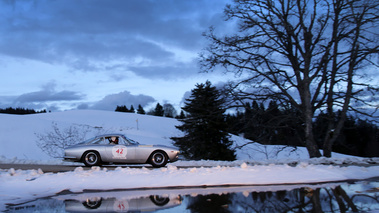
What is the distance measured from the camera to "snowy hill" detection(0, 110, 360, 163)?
101 ft

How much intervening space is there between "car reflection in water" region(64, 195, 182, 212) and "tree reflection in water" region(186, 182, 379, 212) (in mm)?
467

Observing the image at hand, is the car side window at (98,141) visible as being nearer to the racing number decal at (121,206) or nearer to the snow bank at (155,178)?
the snow bank at (155,178)

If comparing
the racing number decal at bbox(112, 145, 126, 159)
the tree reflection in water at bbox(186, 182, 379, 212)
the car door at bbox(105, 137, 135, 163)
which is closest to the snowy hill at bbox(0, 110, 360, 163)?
the car door at bbox(105, 137, 135, 163)

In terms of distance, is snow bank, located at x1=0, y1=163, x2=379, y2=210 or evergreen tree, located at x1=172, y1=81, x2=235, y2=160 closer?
snow bank, located at x1=0, y1=163, x2=379, y2=210

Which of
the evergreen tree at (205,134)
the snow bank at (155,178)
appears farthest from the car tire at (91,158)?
the evergreen tree at (205,134)

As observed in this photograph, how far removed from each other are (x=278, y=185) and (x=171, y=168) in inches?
140

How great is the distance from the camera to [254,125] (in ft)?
65.0

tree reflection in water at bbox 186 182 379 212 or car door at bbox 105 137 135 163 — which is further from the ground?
car door at bbox 105 137 135 163

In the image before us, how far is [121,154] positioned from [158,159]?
1454 mm

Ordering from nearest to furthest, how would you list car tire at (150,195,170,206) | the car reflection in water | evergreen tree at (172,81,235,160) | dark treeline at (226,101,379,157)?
1. the car reflection in water
2. car tire at (150,195,170,206)
3. dark treeline at (226,101,379,157)
4. evergreen tree at (172,81,235,160)

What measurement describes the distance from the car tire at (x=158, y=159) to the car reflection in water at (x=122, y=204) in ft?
19.5

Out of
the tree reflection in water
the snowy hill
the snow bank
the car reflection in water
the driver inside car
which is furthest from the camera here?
the snowy hill

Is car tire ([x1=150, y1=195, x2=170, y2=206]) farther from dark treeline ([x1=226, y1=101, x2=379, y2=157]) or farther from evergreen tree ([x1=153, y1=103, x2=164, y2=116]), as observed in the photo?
evergreen tree ([x1=153, y1=103, x2=164, y2=116])

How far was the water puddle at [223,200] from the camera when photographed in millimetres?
6301
